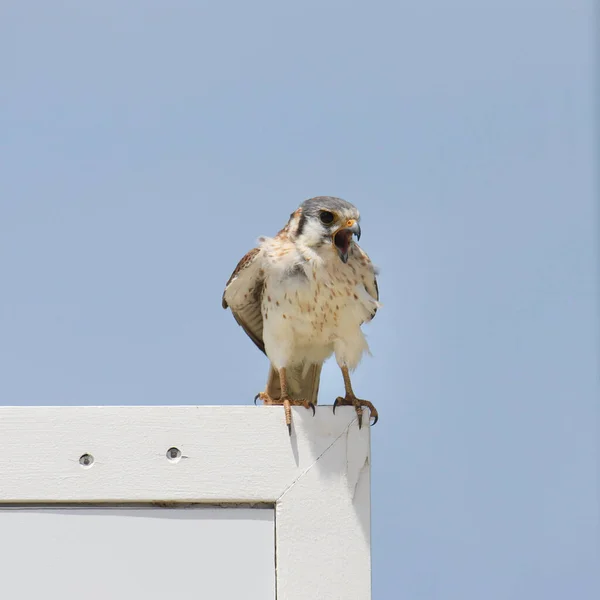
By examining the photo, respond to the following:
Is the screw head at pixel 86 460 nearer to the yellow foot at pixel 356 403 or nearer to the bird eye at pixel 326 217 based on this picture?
the yellow foot at pixel 356 403

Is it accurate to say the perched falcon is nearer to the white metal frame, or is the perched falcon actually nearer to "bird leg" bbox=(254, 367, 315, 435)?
"bird leg" bbox=(254, 367, 315, 435)

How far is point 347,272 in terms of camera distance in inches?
152

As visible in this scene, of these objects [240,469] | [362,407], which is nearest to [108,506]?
[240,469]

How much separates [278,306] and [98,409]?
1.01 m

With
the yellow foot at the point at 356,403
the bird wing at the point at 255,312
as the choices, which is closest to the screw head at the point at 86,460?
the yellow foot at the point at 356,403

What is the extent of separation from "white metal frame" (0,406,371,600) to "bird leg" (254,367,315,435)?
0.13 feet

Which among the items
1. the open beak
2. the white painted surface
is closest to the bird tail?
the open beak

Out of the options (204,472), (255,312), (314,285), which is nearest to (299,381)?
(255,312)

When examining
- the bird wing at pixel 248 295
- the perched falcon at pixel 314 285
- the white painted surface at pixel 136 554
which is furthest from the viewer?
the bird wing at pixel 248 295

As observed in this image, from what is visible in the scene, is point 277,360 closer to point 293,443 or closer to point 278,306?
point 278,306

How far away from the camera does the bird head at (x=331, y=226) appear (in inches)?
152

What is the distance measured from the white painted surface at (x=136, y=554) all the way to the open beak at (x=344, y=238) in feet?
3.84

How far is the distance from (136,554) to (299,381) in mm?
1460

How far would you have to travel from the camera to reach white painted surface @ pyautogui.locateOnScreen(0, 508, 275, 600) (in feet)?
9.57
